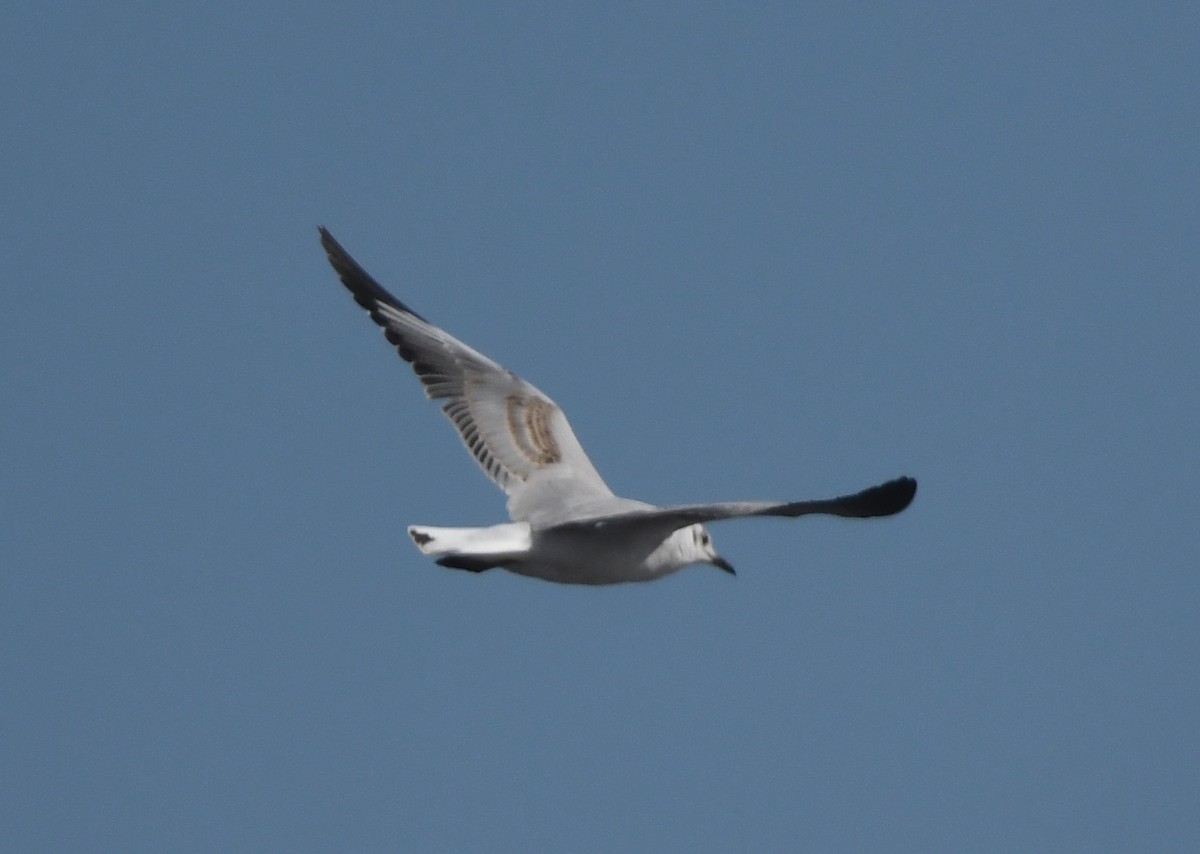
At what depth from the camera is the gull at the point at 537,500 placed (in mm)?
10617

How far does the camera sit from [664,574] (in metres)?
12.2

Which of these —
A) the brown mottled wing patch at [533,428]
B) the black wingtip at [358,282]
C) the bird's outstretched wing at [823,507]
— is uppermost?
the black wingtip at [358,282]

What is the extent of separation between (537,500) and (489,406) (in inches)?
62.2

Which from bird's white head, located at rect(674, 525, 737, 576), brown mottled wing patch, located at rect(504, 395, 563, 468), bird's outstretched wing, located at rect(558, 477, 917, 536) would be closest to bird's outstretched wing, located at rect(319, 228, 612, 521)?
brown mottled wing patch, located at rect(504, 395, 563, 468)

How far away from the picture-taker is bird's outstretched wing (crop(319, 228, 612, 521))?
13.4 meters

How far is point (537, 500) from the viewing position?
12688 mm

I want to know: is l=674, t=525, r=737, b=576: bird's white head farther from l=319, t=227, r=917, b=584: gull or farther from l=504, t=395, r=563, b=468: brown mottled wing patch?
l=504, t=395, r=563, b=468: brown mottled wing patch

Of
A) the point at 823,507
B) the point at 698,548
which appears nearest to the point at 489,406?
the point at 698,548

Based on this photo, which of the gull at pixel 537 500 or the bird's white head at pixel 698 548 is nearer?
the gull at pixel 537 500

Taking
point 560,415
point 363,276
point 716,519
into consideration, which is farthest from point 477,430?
point 716,519

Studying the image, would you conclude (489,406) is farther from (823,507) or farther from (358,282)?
(823,507)

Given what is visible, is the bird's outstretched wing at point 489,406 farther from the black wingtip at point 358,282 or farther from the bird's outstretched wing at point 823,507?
the bird's outstretched wing at point 823,507

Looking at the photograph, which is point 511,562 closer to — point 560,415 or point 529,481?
point 529,481

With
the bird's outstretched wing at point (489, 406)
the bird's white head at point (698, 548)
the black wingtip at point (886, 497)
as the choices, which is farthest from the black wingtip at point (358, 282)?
the black wingtip at point (886, 497)
